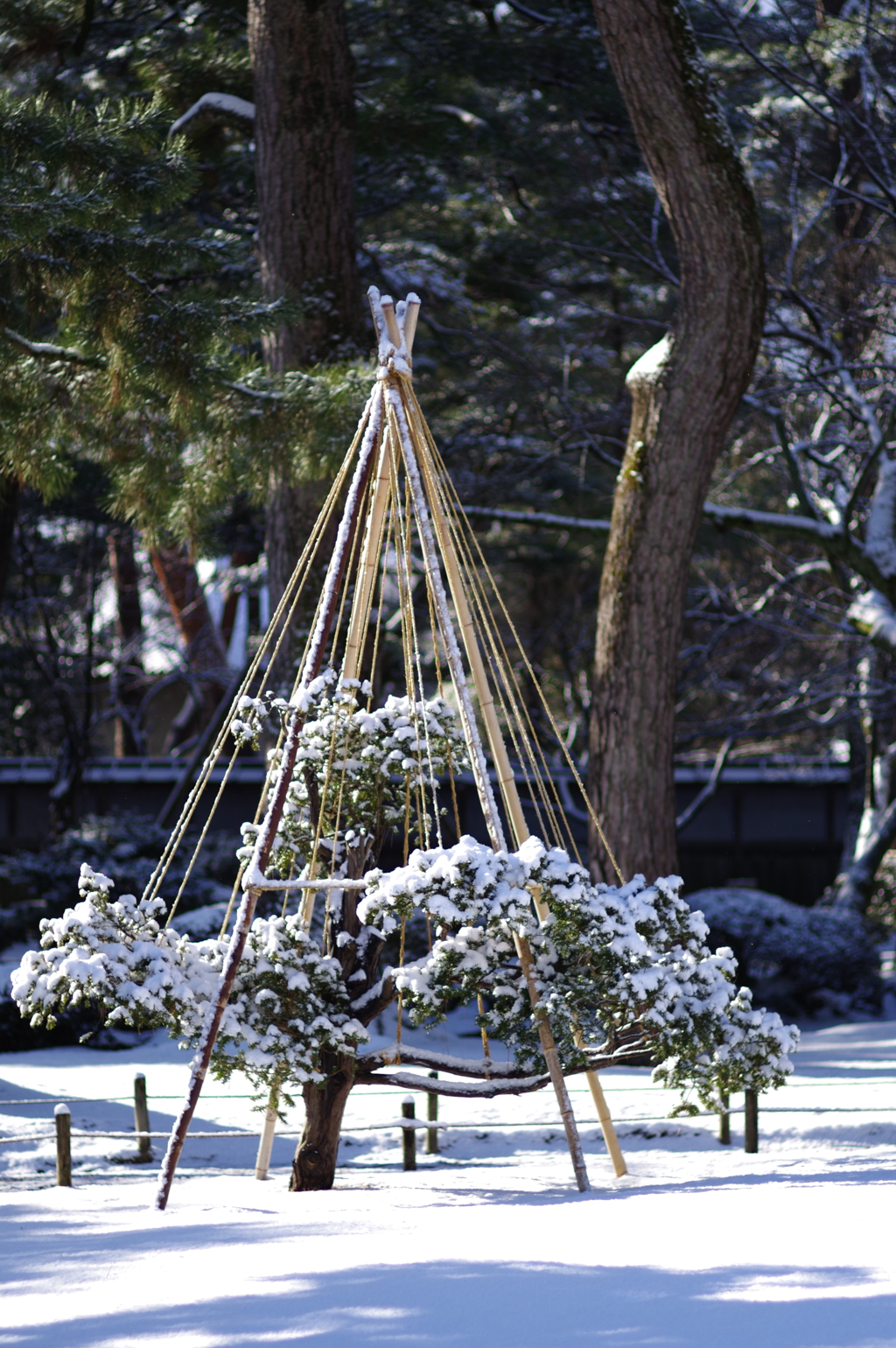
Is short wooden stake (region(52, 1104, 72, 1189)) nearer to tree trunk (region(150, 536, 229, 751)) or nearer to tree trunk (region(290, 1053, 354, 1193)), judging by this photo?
tree trunk (region(290, 1053, 354, 1193))

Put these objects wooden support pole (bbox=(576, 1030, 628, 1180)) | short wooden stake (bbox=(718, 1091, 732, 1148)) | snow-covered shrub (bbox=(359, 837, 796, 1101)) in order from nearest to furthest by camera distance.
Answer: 1. snow-covered shrub (bbox=(359, 837, 796, 1101))
2. wooden support pole (bbox=(576, 1030, 628, 1180))
3. short wooden stake (bbox=(718, 1091, 732, 1148))

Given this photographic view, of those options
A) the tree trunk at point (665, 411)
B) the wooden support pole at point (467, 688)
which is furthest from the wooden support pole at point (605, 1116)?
the tree trunk at point (665, 411)

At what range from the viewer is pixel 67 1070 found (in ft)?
28.6

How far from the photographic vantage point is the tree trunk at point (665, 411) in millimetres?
7184

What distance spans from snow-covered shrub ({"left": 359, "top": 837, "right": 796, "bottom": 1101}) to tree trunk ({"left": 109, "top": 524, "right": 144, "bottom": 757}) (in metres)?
12.9

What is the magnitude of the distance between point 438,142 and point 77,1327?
9.95 metres

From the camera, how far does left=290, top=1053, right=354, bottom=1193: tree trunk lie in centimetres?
479

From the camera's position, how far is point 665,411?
7.66m

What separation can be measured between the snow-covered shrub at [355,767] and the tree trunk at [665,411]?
9.90 feet

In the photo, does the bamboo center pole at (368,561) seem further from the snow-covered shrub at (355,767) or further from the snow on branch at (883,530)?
the snow on branch at (883,530)

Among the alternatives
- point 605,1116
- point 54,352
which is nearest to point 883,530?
point 605,1116

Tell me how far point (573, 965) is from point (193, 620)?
47.1ft

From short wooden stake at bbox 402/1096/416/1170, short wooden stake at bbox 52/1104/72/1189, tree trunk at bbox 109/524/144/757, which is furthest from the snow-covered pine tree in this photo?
tree trunk at bbox 109/524/144/757

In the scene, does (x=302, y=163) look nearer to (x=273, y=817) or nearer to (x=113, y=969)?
(x=273, y=817)
